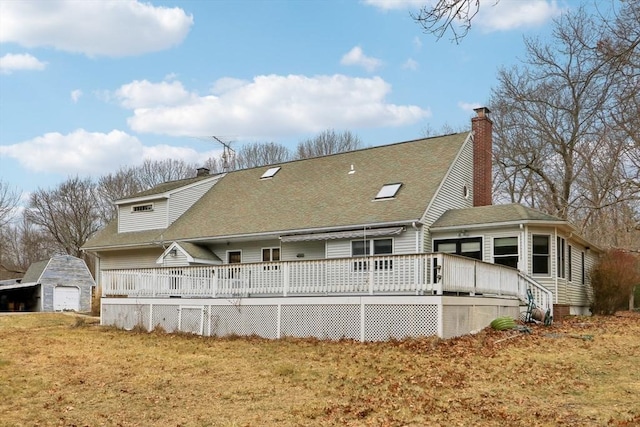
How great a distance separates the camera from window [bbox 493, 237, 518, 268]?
60.2 feet

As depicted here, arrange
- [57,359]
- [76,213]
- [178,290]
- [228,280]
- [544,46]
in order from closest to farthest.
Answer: [57,359] → [228,280] → [178,290] → [544,46] → [76,213]

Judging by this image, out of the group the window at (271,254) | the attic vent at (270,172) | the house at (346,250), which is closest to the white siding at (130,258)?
the house at (346,250)

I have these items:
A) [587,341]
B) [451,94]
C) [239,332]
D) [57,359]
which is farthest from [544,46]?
[57,359]

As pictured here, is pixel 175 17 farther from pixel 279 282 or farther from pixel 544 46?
pixel 544 46

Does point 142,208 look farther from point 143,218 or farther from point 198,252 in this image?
point 198,252

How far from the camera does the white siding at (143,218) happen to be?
84.3 ft

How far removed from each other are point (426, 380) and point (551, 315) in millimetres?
9483

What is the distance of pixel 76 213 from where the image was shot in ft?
174

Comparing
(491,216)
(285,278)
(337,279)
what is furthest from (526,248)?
(285,278)

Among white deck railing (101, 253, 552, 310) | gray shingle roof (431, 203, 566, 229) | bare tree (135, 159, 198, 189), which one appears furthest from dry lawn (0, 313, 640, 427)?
bare tree (135, 159, 198, 189)

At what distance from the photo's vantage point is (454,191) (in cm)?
2080

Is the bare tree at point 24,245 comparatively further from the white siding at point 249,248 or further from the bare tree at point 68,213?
the white siding at point 249,248

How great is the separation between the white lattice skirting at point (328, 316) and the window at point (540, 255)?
6.53ft

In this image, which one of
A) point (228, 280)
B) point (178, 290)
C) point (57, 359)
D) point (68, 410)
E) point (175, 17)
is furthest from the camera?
point (178, 290)
